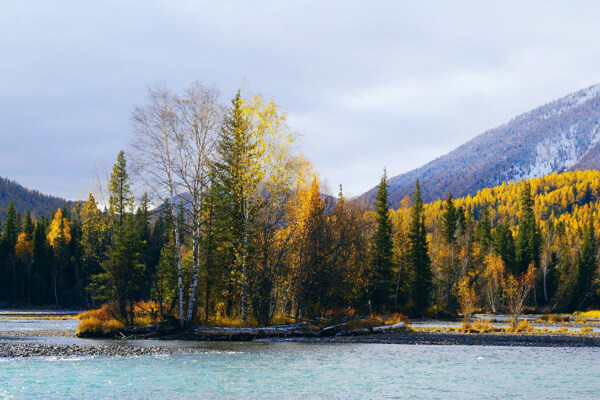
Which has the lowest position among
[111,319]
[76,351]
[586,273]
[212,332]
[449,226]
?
[76,351]

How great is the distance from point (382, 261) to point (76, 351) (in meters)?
34.6

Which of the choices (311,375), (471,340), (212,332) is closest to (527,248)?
(471,340)

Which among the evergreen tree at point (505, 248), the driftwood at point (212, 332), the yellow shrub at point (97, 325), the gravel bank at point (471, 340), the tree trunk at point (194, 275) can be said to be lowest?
the gravel bank at point (471, 340)

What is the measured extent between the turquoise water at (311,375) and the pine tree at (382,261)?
27.2m

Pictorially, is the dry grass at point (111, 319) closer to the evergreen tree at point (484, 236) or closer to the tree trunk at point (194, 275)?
the tree trunk at point (194, 275)

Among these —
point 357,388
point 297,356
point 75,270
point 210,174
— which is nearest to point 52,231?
point 75,270

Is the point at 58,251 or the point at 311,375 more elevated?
the point at 58,251

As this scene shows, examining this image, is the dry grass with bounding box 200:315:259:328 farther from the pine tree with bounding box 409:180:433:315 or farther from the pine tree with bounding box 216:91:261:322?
the pine tree with bounding box 409:180:433:315

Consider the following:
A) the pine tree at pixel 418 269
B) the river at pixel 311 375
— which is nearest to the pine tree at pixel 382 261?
the pine tree at pixel 418 269

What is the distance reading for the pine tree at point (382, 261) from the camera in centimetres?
5166

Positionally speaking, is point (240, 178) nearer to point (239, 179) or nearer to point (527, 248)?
point (239, 179)

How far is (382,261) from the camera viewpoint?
52.7m

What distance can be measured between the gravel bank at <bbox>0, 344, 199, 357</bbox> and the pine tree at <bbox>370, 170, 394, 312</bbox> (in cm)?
2938

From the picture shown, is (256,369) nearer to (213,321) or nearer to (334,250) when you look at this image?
(213,321)
